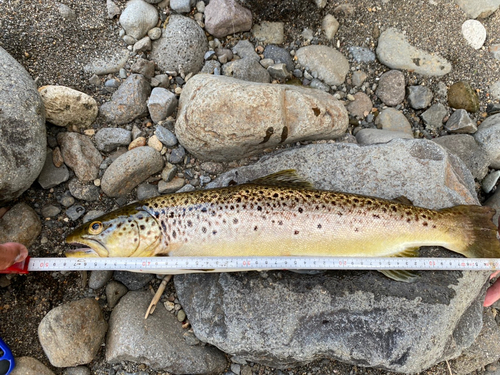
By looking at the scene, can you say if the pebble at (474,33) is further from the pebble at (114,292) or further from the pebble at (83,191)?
the pebble at (114,292)

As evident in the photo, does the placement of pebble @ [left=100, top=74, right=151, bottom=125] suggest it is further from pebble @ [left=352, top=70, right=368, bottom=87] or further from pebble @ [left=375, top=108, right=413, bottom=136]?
pebble @ [left=375, top=108, right=413, bottom=136]

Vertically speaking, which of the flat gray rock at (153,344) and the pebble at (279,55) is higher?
the pebble at (279,55)

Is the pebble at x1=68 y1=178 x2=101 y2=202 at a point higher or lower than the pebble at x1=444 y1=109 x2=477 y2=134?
lower

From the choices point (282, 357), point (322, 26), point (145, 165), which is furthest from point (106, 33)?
point (282, 357)

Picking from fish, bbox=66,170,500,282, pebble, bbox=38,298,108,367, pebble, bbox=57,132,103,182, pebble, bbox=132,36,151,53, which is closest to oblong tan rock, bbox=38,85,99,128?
pebble, bbox=57,132,103,182

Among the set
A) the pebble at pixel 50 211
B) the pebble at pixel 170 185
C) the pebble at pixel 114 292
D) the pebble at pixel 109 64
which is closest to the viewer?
the pebble at pixel 114 292

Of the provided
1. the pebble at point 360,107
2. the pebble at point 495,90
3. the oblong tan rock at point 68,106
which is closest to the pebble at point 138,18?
the oblong tan rock at point 68,106
